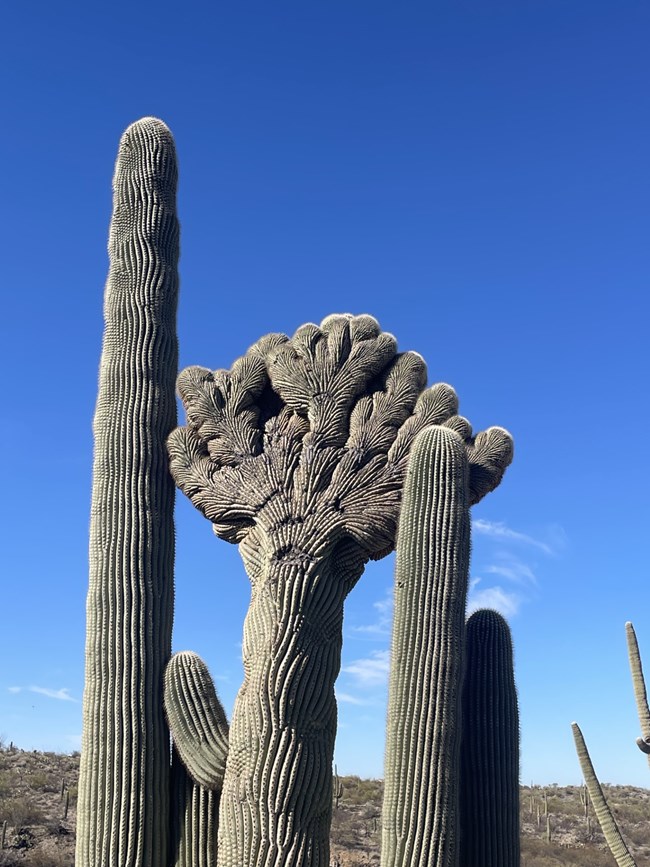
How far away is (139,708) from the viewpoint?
30.5 ft

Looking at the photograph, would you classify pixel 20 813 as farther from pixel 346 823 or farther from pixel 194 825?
pixel 194 825

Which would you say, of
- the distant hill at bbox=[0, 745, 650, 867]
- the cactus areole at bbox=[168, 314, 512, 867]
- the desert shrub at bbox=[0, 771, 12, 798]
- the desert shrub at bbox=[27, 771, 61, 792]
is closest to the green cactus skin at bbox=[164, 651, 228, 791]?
the cactus areole at bbox=[168, 314, 512, 867]

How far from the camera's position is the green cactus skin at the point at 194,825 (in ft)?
29.7

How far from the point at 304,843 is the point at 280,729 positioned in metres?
0.87

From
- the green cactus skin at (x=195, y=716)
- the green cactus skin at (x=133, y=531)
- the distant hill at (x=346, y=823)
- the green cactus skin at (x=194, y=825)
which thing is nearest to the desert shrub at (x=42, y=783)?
the distant hill at (x=346, y=823)

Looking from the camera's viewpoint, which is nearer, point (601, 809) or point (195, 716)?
point (601, 809)

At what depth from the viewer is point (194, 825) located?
9.12m

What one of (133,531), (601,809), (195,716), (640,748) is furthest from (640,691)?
(133,531)

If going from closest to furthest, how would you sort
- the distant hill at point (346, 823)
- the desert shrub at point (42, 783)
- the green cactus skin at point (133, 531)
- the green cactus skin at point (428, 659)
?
1. the green cactus skin at point (428, 659)
2. the green cactus skin at point (133, 531)
3. the distant hill at point (346, 823)
4. the desert shrub at point (42, 783)

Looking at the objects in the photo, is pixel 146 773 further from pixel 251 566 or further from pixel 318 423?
pixel 318 423

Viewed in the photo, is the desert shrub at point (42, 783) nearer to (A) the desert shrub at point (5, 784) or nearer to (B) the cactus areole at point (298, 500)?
(A) the desert shrub at point (5, 784)

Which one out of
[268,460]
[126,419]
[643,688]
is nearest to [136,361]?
[126,419]

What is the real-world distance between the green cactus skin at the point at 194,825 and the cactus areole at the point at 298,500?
61 cm

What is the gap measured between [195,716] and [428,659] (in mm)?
2529
